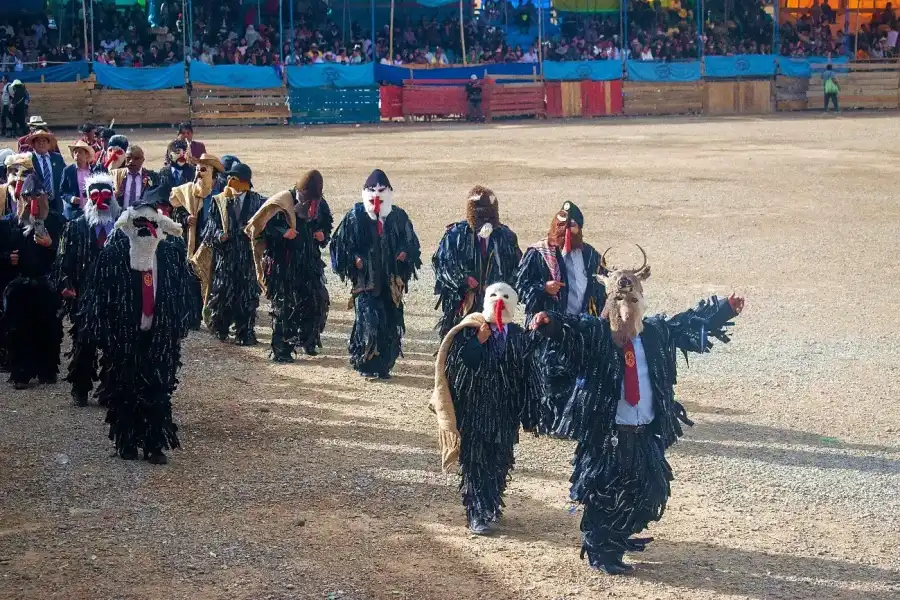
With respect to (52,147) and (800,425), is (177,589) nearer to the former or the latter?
(800,425)

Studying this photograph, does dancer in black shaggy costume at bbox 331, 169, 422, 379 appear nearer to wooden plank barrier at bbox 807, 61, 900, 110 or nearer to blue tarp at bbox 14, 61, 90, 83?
blue tarp at bbox 14, 61, 90, 83

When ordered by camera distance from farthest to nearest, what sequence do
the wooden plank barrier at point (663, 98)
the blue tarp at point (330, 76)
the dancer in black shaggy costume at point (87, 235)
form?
the wooden plank barrier at point (663, 98), the blue tarp at point (330, 76), the dancer in black shaggy costume at point (87, 235)

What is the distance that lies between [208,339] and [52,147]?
2738 millimetres

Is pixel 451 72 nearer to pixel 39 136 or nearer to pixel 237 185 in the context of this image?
pixel 39 136

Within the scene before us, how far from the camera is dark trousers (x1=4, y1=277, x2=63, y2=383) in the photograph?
1148 centimetres

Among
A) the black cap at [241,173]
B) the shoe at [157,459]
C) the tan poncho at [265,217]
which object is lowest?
the shoe at [157,459]

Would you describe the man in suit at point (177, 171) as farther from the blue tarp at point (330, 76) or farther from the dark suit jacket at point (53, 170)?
the blue tarp at point (330, 76)

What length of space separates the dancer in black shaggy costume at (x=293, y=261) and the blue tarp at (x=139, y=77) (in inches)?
1054

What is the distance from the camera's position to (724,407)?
10852 mm

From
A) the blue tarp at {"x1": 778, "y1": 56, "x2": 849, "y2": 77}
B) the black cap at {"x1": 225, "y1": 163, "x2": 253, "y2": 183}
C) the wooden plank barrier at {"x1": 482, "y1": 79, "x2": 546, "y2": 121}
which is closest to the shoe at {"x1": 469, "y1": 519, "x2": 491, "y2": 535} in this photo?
the black cap at {"x1": 225, "y1": 163, "x2": 253, "y2": 183}

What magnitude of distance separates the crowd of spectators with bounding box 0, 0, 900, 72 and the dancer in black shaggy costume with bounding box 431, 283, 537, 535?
31.9 m


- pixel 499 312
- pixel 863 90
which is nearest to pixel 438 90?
pixel 863 90

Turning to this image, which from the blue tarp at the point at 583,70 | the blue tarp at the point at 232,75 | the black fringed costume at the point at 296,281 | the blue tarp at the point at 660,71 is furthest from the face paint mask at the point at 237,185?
the blue tarp at the point at 660,71

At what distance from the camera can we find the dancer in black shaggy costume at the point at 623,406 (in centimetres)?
722
